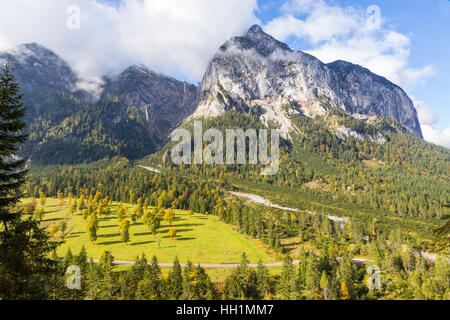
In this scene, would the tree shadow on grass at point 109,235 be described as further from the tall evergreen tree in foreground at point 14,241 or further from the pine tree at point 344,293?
the pine tree at point 344,293

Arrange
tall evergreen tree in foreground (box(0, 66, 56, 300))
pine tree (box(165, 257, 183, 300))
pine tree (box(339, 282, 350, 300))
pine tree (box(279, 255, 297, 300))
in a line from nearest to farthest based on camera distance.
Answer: tall evergreen tree in foreground (box(0, 66, 56, 300)) → pine tree (box(165, 257, 183, 300)) → pine tree (box(279, 255, 297, 300)) → pine tree (box(339, 282, 350, 300))

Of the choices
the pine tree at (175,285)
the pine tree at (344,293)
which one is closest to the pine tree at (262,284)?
the pine tree at (344,293)

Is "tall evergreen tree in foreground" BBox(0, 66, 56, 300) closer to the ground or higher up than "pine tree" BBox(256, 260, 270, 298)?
higher up


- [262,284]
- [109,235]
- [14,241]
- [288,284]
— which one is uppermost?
[14,241]

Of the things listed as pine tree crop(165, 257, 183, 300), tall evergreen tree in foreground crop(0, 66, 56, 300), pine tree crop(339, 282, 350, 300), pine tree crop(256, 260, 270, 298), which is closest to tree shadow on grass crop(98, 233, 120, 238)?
pine tree crop(165, 257, 183, 300)

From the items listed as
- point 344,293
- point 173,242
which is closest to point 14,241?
point 344,293

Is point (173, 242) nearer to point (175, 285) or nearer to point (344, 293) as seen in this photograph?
point (175, 285)

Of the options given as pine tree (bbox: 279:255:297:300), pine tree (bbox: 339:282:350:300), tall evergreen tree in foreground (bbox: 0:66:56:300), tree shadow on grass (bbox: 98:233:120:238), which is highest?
tall evergreen tree in foreground (bbox: 0:66:56:300)

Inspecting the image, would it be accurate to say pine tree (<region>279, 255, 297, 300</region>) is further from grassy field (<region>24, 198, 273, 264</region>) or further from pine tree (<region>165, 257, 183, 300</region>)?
pine tree (<region>165, 257, 183, 300</region>)
